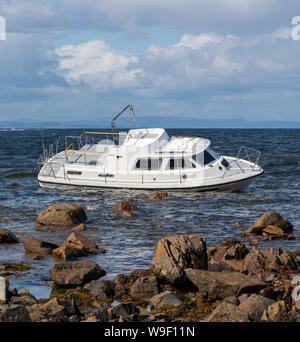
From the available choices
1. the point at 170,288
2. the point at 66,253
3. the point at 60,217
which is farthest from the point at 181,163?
the point at 170,288

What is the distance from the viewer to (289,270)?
11719mm

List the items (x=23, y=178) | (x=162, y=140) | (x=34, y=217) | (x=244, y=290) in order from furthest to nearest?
(x=23, y=178) → (x=162, y=140) → (x=34, y=217) → (x=244, y=290)

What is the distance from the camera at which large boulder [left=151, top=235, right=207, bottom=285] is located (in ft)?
34.8

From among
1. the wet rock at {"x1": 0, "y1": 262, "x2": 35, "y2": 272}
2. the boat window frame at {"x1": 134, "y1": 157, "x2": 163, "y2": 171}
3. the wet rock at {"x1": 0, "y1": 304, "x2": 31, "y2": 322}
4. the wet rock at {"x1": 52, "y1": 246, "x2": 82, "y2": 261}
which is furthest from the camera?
the boat window frame at {"x1": 134, "y1": 157, "x2": 163, "y2": 171}

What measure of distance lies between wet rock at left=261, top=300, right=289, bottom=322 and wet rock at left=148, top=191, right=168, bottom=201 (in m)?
15.1

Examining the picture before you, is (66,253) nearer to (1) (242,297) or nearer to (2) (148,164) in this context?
(1) (242,297)

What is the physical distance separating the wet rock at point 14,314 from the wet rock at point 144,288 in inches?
99.2

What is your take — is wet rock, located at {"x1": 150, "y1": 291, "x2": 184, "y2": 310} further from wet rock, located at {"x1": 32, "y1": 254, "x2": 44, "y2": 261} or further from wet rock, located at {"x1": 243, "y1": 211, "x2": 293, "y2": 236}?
wet rock, located at {"x1": 243, "y1": 211, "x2": 293, "y2": 236}

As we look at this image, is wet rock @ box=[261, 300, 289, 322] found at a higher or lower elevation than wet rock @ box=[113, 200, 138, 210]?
higher

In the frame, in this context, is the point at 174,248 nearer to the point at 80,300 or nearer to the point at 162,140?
the point at 80,300

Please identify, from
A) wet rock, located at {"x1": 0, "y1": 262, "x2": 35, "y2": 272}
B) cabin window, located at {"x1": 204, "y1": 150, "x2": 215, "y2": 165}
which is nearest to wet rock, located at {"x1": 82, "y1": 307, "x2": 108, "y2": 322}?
wet rock, located at {"x1": 0, "y1": 262, "x2": 35, "y2": 272}
